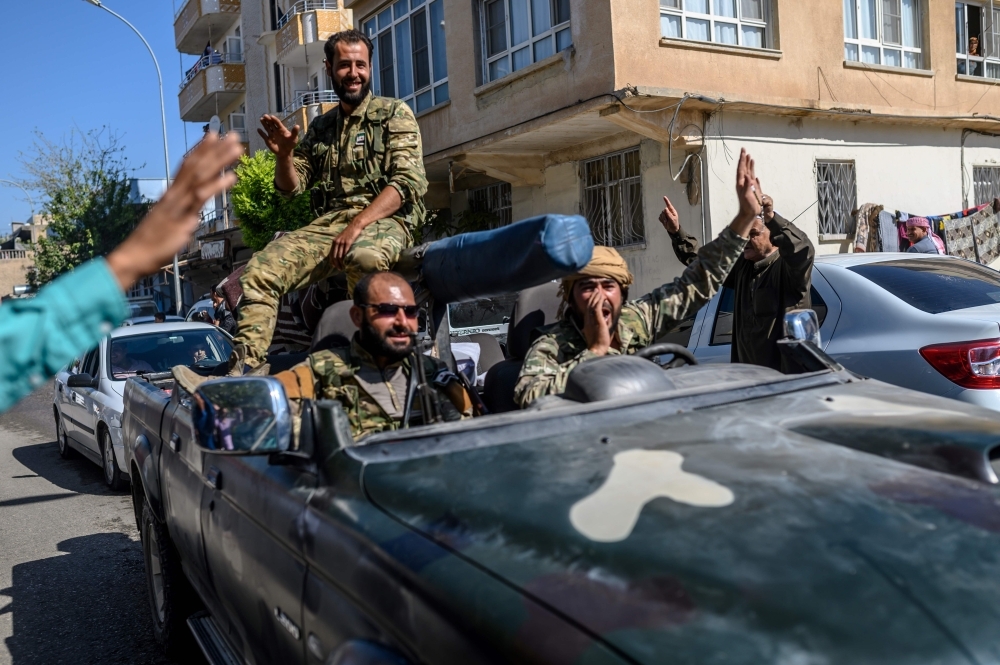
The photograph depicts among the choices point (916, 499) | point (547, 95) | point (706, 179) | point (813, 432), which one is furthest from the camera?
point (547, 95)

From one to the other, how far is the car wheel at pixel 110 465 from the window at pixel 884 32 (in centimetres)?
1230

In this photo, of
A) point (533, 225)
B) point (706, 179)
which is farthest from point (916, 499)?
point (706, 179)

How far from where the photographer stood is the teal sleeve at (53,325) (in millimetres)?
1395

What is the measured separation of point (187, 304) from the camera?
36.8m

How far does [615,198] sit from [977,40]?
8.21 metres

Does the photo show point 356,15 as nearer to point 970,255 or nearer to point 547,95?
point 547,95

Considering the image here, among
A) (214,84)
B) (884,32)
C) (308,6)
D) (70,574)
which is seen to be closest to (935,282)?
(70,574)

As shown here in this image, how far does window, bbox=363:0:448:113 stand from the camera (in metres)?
16.8

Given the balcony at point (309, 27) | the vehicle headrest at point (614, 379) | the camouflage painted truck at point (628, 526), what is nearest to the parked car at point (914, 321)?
the camouflage painted truck at point (628, 526)

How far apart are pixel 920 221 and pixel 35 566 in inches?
512

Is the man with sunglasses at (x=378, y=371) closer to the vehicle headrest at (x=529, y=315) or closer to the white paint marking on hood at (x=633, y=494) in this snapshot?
the vehicle headrest at (x=529, y=315)

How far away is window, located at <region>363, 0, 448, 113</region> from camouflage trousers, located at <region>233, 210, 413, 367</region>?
13.0 m

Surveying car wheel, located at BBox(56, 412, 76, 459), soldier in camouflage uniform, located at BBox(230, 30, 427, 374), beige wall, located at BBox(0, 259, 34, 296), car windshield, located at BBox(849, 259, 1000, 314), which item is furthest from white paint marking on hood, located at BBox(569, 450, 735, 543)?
beige wall, located at BBox(0, 259, 34, 296)

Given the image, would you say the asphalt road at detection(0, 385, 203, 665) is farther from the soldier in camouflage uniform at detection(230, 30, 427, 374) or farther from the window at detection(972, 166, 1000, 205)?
the window at detection(972, 166, 1000, 205)
